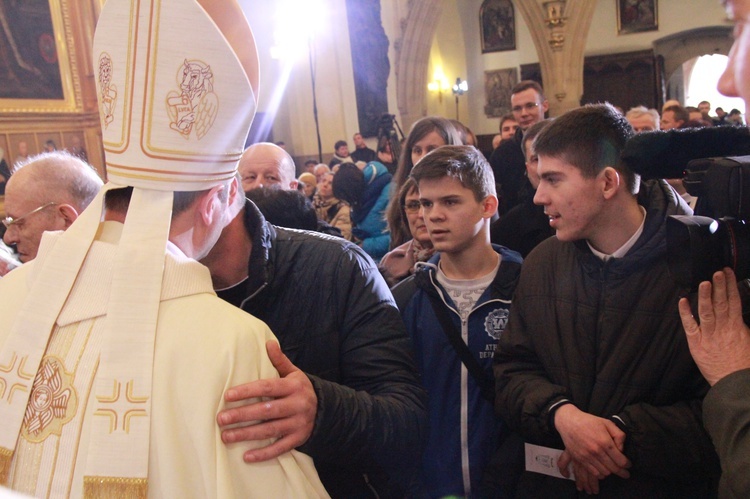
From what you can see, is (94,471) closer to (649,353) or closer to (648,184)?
(649,353)

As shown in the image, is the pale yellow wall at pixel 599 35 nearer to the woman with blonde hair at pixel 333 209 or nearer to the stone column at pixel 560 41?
the stone column at pixel 560 41

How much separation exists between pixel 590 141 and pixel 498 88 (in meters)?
14.3

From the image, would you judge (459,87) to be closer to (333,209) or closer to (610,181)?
(333,209)

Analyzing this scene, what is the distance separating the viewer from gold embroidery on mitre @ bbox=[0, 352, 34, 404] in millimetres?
1069

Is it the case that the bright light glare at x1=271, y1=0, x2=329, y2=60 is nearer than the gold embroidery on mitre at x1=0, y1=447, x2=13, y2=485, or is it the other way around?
the gold embroidery on mitre at x1=0, y1=447, x2=13, y2=485

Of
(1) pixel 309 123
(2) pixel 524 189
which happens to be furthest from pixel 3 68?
(2) pixel 524 189

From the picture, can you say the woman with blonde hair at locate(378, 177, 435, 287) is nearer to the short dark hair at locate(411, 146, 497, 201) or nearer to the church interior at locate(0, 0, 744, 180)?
the short dark hair at locate(411, 146, 497, 201)

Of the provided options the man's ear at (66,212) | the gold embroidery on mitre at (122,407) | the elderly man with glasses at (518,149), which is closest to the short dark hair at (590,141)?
the gold embroidery on mitre at (122,407)

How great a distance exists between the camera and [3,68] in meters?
8.70

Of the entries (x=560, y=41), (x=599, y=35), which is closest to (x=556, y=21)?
(x=560, y=41)

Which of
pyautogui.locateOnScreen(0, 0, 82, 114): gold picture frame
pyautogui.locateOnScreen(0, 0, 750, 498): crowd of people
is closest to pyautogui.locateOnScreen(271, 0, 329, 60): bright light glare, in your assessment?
pyautogui.locateOnScreen(0, 0, 82, 114): gold picture frame

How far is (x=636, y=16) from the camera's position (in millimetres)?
14664

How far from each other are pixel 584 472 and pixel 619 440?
0.16m

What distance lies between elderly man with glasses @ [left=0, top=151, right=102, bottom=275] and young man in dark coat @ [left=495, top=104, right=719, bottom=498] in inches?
65.6
